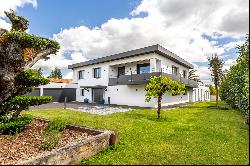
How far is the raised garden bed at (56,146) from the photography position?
6353 millimetres

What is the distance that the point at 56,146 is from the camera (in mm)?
8234

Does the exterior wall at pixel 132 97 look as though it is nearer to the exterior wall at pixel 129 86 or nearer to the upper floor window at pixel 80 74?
the exterior wall at pixel 129 86

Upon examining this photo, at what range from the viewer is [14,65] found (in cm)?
959

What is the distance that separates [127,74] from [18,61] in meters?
21.1

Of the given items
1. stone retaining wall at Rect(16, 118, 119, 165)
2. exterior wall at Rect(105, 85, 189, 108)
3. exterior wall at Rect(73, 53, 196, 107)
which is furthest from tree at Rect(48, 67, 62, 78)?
stone retaining wall at Rect(16, 118, 119, 165)

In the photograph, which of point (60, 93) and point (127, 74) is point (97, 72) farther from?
point (60, 93)

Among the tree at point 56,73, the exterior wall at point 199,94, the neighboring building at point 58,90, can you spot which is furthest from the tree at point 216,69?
the tree at point 56,73

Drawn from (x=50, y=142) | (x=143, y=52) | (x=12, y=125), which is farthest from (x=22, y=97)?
(x=143, y=52)

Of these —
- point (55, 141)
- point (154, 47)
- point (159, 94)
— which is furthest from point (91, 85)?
point (55, 141)

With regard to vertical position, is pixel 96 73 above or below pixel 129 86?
above

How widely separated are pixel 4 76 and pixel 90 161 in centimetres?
520

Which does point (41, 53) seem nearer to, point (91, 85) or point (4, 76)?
point (4, 76)

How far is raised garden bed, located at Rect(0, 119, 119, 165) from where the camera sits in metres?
6.35

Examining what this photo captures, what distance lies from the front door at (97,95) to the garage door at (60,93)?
749cm
